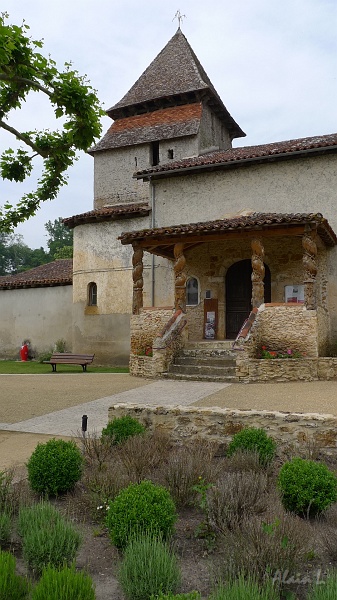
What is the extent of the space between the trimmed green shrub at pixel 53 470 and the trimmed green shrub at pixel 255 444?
1661 millimetres

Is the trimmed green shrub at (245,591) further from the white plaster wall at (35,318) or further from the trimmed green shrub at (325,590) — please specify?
the white plaster wall at (35,318)

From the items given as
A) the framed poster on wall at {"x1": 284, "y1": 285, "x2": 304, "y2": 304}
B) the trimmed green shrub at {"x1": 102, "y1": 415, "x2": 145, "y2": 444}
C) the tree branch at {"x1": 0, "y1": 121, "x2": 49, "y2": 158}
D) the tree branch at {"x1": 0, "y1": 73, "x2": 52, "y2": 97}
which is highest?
the tree branch at {"x1": 0, "y1": 73, "x2": 52, "y2": 97}

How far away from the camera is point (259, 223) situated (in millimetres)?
12305

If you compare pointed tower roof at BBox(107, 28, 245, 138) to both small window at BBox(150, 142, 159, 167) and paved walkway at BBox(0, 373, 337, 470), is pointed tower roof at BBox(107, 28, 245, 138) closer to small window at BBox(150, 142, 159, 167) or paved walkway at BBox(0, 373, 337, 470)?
small window at BBox(150, 142, 159, 167)

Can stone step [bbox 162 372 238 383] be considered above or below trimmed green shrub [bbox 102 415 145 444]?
below

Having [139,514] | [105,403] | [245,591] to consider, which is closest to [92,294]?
[105,403]

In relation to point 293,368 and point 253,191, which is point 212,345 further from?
point 253,191

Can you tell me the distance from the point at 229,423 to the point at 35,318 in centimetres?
1767

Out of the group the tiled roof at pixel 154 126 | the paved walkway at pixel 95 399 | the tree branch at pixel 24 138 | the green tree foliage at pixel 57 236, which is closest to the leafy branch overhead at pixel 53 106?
the tree branch at pixel 24 138

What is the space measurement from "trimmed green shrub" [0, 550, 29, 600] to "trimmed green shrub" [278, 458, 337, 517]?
2.19 meters

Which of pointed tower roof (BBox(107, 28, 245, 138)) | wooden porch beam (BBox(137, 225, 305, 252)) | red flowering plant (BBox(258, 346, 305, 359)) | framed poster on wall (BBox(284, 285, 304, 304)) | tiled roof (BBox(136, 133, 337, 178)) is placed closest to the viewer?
red flowering plant (BBox(258, 346, 305, 359))

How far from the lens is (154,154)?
826 inches

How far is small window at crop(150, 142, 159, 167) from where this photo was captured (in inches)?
818

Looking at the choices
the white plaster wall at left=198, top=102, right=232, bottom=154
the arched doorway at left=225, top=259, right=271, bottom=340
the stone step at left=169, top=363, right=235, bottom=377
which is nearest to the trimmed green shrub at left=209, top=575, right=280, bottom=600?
the stone step at left=169, top=363, right=235, bottom=377
